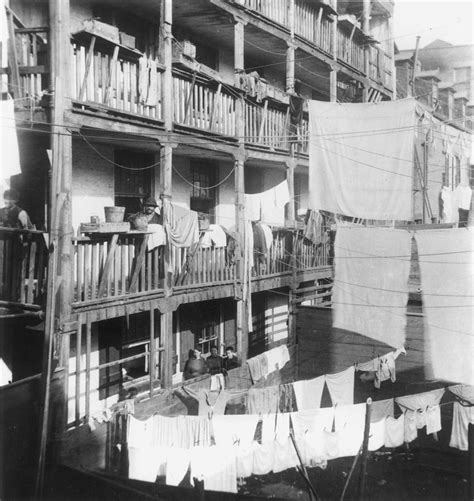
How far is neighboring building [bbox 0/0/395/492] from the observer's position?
930cm

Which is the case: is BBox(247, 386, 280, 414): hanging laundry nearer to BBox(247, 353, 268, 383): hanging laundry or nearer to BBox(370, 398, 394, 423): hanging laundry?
BBox(247, 353, 268, 383): hanging laundry

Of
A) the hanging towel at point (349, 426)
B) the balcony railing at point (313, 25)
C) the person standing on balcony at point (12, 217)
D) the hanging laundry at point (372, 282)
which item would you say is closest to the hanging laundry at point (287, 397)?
the hanging towel at point (349, 426)

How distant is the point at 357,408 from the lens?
38.8 ft

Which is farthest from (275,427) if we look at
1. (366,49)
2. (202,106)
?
(366,49)

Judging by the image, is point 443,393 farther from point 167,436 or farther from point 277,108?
point 277,108

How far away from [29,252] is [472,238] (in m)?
10.3

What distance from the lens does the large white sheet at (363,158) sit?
1389 centimetres

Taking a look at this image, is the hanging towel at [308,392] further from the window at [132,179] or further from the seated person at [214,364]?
the window at [132,179]

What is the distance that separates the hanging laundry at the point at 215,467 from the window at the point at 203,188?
7310mm

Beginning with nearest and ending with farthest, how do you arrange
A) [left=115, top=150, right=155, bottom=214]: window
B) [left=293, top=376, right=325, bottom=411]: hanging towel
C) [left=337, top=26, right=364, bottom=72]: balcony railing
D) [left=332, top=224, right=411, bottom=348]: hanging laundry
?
[left=115, top=150, right=155, bottom=214]: window, [left=293, top=376, right=325, bottom=411]: hanging towel, [left=332, top=224, right=411, bottom=348]: hanging laundry, [left=337, top=26, right=364, bottom=72]: balcony railing

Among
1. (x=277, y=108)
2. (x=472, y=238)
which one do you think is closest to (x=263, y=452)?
(x=472, y=238)

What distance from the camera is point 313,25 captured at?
58.1 feet

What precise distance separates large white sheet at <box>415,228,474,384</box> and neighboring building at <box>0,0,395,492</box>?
425 centimetres

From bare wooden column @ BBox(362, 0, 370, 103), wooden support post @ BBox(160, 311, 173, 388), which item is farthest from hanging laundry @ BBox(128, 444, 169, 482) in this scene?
bare wooden column @ BBox(362, 0, 370, 103)
